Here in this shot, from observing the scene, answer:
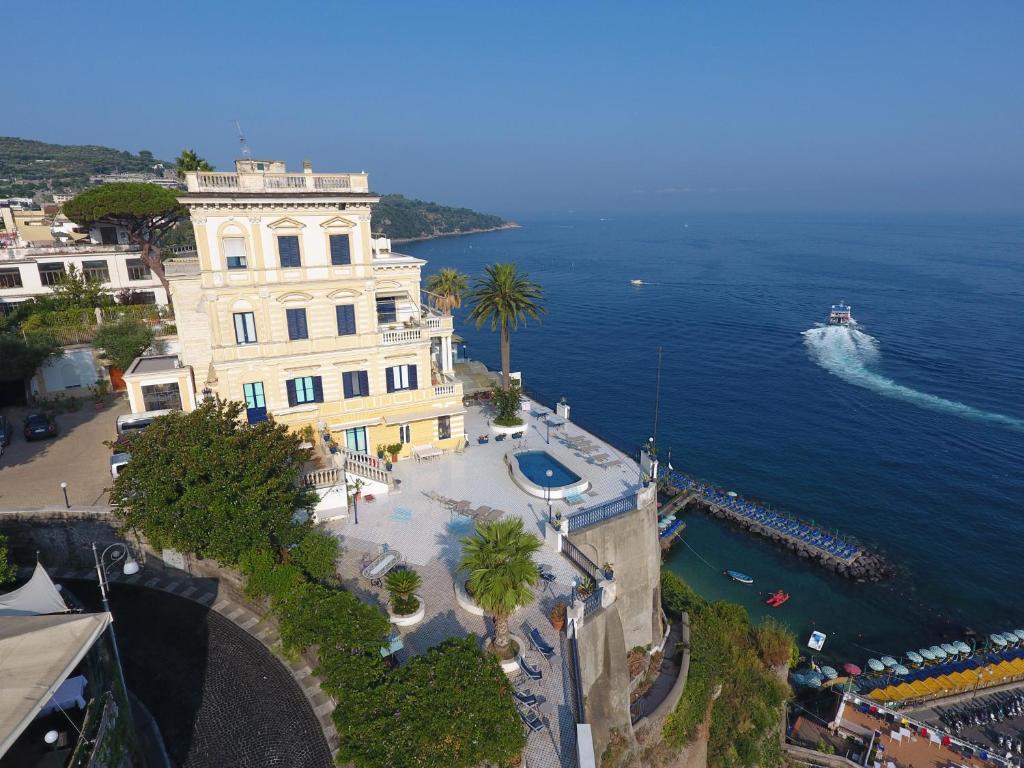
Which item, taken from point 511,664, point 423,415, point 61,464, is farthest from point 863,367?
point 61,464

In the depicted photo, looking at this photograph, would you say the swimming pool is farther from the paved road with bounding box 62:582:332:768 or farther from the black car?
the black car

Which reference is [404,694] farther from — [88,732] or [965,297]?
[965,297]

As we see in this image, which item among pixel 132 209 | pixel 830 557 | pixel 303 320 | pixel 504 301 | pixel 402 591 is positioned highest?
pixel 132 209

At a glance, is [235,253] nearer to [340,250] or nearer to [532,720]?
[340,250]

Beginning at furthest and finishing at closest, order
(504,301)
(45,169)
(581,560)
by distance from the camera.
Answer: (45,169) < (504,301) < (581,560)

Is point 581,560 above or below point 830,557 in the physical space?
above

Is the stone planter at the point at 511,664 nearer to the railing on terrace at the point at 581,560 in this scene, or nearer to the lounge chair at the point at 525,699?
the lounge chair at the point at 525,699
